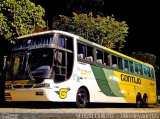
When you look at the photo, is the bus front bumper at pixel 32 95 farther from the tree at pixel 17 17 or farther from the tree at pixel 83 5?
the tree at pixel 83 5

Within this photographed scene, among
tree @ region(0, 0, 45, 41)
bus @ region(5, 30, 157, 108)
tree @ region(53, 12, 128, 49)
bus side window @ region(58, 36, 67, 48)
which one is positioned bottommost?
bus @ region(5, 30, 157, 108)

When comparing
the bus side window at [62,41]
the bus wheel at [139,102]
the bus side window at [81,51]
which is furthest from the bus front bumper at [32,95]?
the bus wheel at [139,102]

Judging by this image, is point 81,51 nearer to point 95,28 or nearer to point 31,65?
point 31,65

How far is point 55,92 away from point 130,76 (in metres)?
7.47

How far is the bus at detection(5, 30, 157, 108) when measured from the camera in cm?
1232

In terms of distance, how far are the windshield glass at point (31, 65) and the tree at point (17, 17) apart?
233 centimetres

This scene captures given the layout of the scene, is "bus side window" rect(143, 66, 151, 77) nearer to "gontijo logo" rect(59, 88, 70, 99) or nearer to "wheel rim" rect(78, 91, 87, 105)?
"wheel rim" rect(78, 91, 87, 105)

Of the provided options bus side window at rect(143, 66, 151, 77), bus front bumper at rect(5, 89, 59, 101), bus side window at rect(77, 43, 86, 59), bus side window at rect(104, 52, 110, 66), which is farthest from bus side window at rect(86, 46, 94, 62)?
bus side window at rect(143, 66, 151, 77)

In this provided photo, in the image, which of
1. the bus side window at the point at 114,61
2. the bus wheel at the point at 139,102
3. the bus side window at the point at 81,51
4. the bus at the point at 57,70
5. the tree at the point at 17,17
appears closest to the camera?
the bus at the point at 57,70

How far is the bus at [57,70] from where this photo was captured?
1232 centimetres

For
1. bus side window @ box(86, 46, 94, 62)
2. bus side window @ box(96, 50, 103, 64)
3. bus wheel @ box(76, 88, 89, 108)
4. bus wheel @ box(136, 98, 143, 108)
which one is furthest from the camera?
bus wheel @ box(136, 98, 143, 108)

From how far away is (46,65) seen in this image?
1236cm

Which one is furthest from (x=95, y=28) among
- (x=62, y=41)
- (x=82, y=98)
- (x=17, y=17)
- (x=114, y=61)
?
(x=62, y=41)

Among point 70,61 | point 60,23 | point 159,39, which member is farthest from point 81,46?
point 159,39
